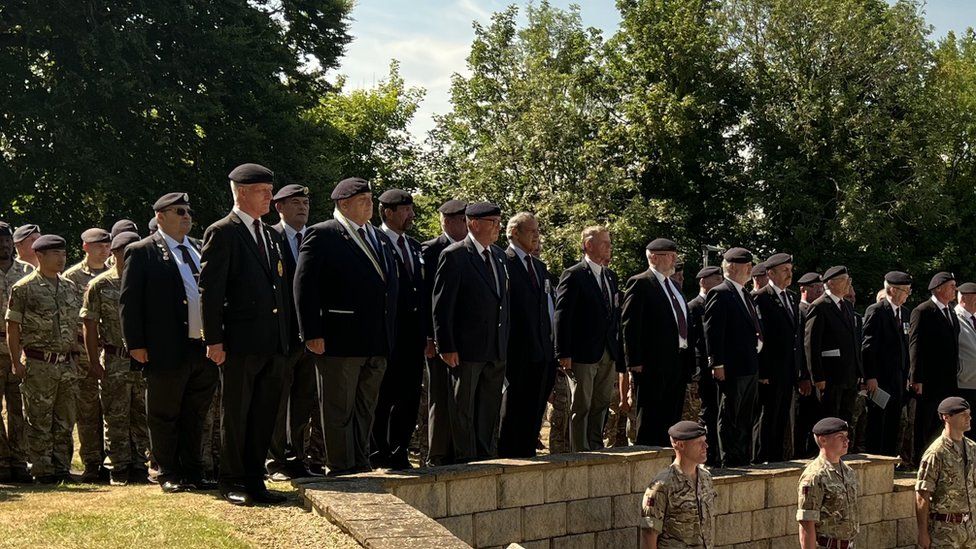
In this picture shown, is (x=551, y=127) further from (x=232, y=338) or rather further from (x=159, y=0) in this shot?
(x=232, y=338)

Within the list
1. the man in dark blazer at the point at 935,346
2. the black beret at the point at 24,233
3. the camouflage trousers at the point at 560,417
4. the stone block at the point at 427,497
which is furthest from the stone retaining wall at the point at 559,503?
the black beret at the point at 24,233

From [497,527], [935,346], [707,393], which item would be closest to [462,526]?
[497,527]

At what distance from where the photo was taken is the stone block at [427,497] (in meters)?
6.99

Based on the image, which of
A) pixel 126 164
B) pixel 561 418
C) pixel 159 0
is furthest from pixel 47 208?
pixel 561 418

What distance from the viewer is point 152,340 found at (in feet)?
23.6

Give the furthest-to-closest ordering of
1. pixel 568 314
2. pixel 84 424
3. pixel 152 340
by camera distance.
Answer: pixel 568 314 < pixel 84 424 < pixel 152 340

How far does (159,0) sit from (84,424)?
17.6m

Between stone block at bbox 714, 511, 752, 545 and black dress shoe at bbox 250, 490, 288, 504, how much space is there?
4.31 metres

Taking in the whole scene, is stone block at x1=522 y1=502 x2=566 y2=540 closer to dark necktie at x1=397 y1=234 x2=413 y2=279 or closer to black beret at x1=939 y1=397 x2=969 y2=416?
dark necktie at x1=397 y1=234 x2=413 y2=279

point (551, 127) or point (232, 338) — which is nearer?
point (232, 338)

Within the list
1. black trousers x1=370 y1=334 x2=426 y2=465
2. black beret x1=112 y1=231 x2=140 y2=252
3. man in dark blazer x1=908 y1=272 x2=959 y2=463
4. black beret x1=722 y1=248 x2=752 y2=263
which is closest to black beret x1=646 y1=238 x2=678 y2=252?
black beret x1=722 y1=248 x2=752 y2=263

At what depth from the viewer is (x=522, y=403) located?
359 inches

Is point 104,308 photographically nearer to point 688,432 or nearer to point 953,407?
point 688,432

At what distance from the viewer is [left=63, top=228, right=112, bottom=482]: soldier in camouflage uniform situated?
8.27m
